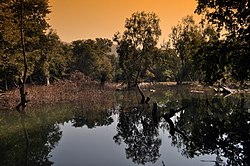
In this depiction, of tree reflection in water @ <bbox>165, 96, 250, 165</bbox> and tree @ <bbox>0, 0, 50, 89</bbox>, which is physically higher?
tree @ <bbox>0, 0, 50, 89</bbox>

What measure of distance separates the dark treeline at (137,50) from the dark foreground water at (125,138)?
3945mm

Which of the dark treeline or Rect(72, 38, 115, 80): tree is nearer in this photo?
the dark treeline

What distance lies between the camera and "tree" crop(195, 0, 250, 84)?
16391 mm

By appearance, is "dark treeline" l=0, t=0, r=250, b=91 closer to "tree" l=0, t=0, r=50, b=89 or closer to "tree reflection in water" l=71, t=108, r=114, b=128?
"tree" l=0, t=0, r=50, b=89

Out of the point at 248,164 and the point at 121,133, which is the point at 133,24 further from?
the point at 248,164

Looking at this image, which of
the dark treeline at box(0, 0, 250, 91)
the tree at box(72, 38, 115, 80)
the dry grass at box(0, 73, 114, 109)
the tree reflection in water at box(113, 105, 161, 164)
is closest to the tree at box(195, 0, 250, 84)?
the dark treeline at box(0, 0, 250, 91)

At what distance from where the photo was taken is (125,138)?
68.0 ft

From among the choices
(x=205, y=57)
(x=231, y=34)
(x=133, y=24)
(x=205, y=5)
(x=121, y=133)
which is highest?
(x=133, y=24)

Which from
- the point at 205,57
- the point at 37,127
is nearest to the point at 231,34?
the point at 205,57

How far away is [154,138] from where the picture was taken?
797 inches

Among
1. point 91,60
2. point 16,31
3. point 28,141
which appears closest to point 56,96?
point 16,31

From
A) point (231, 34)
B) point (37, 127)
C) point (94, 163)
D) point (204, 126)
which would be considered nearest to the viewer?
point (94, 163)

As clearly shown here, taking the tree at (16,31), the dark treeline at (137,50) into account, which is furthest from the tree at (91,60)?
the tree at (16,31)

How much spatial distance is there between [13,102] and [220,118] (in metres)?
24.6
